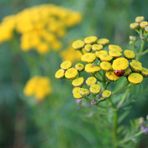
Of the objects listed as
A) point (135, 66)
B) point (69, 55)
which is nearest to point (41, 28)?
point (69, 55)

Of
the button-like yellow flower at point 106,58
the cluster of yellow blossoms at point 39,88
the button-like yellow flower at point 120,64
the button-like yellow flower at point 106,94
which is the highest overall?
the cluster of yellow blossoms at point 39,88

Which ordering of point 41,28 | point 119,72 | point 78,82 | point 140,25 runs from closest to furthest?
point 119,72 < point 78,82 < point 140,25 < point 41,28

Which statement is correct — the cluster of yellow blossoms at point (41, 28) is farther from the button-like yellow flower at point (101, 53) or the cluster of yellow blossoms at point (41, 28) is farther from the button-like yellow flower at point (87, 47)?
the button-like yellow flower at point (101, 53)

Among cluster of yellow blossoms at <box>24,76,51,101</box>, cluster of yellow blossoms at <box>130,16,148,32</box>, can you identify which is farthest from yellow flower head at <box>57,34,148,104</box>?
cluster of yellow blossoms at <box>24,76,51,101</box>

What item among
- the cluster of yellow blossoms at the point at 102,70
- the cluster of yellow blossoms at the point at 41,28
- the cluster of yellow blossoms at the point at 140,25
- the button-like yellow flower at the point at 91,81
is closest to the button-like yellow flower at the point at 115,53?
the cluster of yellow blossoms at the point at 102,70

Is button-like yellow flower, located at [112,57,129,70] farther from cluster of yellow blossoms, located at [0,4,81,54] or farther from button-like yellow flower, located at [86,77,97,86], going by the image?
cluster of yellow blossoms, located at [0,4,81,54]

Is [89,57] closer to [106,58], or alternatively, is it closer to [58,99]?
[106,58]
